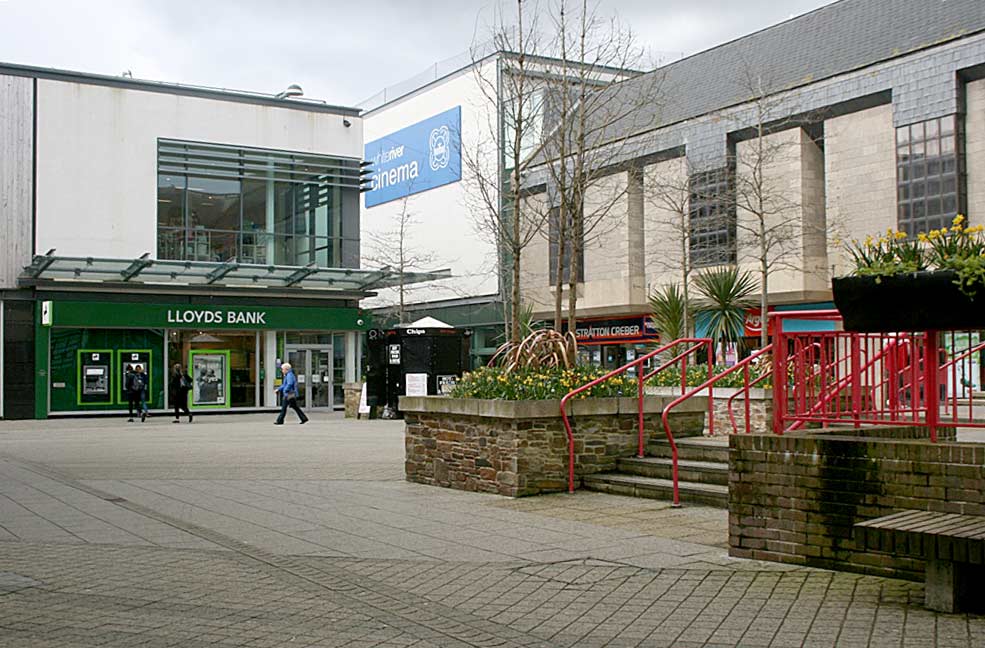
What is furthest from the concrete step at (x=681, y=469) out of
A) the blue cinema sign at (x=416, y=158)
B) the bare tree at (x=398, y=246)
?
the blue cinema sign at (x=416, y=158)

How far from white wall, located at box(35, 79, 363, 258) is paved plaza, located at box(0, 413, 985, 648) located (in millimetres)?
21285

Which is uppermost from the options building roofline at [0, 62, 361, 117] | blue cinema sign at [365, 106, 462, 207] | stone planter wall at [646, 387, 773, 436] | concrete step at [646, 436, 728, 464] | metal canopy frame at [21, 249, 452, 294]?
blue cinema sign at [365, 106, 462, 207]

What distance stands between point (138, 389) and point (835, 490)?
2651 cm

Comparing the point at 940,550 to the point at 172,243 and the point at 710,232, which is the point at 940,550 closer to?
the point at 710,232

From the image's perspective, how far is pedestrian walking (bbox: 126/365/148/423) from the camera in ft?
101

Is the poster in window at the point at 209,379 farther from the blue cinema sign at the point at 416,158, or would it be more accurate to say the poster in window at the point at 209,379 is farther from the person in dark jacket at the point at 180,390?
the blue cinema sign at the point at 416,158

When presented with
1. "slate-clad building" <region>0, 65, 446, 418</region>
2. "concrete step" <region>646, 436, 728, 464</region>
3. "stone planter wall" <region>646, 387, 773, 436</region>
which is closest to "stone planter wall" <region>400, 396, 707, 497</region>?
"concrete step" <region>646, 436, 728, 464</region>

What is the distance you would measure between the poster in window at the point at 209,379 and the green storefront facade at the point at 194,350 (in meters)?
0.03

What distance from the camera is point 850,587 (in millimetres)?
6957

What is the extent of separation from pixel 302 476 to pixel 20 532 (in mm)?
4908

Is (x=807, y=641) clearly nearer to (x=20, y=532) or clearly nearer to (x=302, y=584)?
(x=302, y=584)

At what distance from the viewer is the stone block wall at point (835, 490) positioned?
684 centimetres

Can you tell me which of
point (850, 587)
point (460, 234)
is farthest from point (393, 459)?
point (460, 234)

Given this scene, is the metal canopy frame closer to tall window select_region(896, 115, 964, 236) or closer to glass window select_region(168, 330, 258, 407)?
glass window select_region(168, 330, 258, 407)
